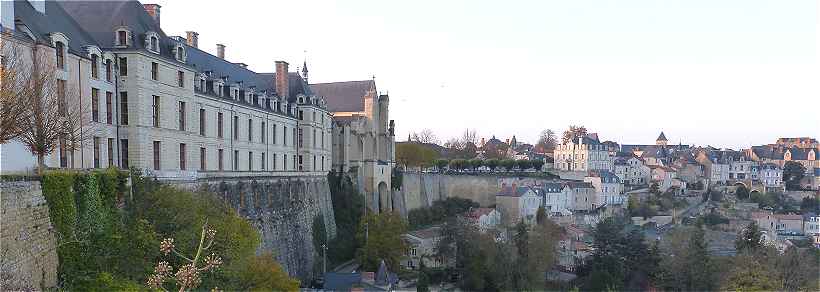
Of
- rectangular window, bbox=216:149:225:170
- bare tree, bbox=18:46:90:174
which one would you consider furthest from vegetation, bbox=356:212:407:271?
bare tree, bbox=18:46:90:174

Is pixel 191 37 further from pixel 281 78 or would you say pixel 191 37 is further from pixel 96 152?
pixel 96 152

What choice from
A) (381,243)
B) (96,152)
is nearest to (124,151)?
(96,152)

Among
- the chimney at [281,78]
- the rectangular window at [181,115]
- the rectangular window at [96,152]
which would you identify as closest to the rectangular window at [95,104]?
the rectangular window at [96,152]

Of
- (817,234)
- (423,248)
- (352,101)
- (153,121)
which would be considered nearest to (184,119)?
(153,121)

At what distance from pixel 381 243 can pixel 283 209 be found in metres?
6.10

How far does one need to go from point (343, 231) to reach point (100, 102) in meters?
19.9

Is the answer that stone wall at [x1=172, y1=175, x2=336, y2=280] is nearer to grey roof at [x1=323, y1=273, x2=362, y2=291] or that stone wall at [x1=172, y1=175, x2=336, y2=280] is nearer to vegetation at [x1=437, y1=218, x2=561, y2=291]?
grey roof at [x1=323, y1=273, x2=362, y2=291]

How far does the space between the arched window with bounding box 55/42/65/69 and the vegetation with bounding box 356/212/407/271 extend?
1890 centimetres

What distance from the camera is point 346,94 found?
44.1 metres

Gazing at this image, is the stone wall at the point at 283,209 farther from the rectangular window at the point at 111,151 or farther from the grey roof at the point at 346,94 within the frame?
the grey roof at the point at 346,94

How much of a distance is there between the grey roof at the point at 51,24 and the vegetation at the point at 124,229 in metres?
3.86

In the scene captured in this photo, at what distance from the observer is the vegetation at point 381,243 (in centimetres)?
2964

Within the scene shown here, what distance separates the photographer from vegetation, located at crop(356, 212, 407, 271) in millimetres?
29641

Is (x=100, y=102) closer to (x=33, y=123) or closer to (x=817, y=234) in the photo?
(x=33, y=123)
